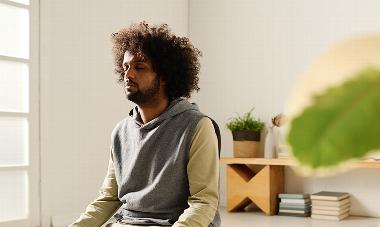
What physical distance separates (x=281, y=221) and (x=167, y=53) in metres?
1.45

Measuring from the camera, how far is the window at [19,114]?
2770 mm

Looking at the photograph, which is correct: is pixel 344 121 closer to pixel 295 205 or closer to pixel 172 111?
pixel 172 111

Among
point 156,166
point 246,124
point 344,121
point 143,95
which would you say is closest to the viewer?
point 344,121

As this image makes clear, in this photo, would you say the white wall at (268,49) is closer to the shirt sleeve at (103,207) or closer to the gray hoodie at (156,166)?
the gray hoodie at (156,166)

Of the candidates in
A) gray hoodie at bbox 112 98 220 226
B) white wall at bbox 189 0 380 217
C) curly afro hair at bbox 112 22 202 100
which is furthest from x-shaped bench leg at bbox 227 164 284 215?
gray hoodie at bbox 112 98 220 226

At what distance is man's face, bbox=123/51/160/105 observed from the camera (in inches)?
87.0

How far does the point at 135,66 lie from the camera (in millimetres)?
2254

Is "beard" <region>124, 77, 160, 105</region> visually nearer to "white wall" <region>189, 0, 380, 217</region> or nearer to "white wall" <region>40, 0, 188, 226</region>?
"white wall" <region>40, 0, 188, 226</region>

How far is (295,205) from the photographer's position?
3512 millimetres

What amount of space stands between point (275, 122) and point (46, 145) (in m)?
1.53

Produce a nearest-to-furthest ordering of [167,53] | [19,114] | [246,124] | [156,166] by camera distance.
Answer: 1. [156,166]
2. [167,53]
3. [19,114]
4. [246,124]

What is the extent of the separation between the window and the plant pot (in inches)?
56.0

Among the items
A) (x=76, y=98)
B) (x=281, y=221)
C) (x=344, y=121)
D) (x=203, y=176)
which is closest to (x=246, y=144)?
(x=281, y=221)

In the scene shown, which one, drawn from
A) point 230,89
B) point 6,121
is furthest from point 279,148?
point 6,121
